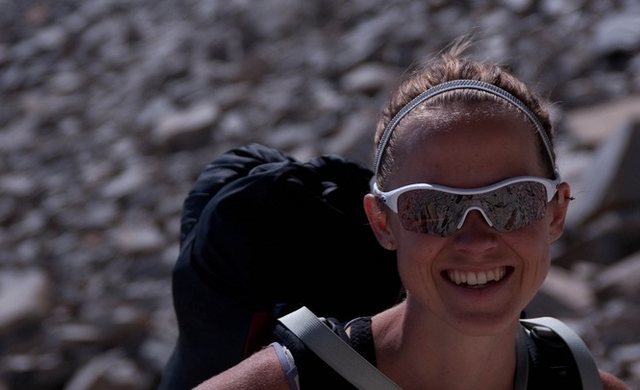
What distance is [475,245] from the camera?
185 centimetres

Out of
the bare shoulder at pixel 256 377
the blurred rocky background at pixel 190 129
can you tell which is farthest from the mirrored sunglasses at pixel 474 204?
the blurred rocky background at pixel 190 129

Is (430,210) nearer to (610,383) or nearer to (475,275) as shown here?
(475,275)

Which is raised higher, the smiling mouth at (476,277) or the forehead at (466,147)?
the forehead at (466,147)

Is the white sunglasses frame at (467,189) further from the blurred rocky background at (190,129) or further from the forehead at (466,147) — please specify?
the blurred rocky background at (190,129)

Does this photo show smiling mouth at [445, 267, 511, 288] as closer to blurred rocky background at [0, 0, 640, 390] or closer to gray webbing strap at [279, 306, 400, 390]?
gray webbing strap at [279, 306, 400, 390]

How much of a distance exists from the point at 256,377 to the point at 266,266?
40 centimetres

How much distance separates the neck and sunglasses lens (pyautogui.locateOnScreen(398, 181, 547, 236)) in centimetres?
16

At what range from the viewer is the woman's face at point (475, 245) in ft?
6.08

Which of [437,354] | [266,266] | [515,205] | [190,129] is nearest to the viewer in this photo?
[515,205]

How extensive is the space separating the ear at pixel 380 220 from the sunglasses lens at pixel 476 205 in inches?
3.1

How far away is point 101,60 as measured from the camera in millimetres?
10562

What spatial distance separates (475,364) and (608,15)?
20.0 ft

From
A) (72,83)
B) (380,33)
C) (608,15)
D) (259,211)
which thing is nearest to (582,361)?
(259,211)

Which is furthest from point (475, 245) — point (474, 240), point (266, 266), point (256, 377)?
point (266, 266)
